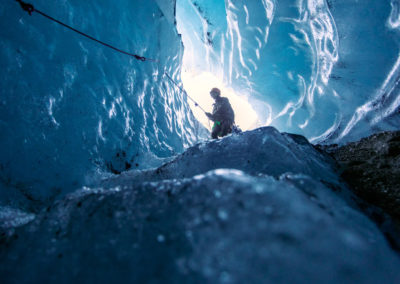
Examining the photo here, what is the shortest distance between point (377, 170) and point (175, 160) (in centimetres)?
192

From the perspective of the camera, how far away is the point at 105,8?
3.47 meters

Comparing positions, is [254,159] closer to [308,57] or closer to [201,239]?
[201,239]

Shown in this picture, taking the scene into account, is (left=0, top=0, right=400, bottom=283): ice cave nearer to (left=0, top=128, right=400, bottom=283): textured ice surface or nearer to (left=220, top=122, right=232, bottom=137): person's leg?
(left=0, top=128, right=400, bottom=283): textured ice surface

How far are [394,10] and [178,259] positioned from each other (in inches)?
196

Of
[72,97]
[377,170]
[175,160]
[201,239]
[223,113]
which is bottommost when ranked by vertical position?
[201,239]

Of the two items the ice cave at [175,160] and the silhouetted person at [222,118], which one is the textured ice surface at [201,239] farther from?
the silhouetted person at [222,118]

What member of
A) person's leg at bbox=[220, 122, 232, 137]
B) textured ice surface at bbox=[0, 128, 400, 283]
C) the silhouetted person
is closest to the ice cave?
textured ice surface at bbox=[0, 128, 400, 283]

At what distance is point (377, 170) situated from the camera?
1.81 m

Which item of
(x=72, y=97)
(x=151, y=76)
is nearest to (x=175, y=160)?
(x=72, y=97)

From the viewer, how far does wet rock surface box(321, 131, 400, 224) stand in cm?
152

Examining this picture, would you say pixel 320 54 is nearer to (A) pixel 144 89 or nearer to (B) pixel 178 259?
(A) pixel 144 89

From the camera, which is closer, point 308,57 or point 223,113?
point 308,57

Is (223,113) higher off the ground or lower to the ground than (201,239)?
higher

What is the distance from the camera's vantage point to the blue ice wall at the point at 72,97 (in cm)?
206
